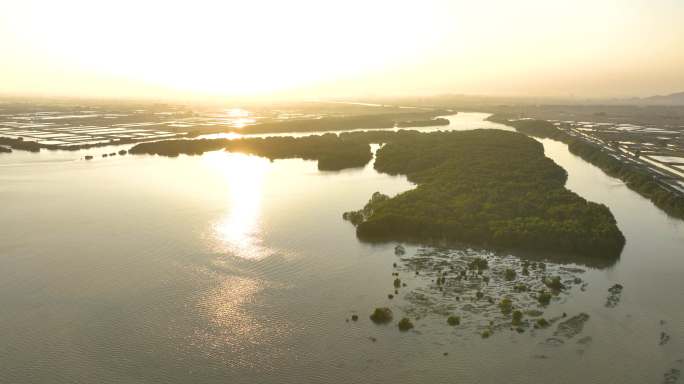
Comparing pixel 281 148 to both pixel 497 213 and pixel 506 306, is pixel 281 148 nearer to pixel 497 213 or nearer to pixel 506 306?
pixel 497 213

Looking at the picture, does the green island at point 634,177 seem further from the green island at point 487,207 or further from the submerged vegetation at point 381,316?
the submerged vegetation at point 381,316

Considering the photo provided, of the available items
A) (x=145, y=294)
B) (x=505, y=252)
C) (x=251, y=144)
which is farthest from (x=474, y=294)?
(x=251, y=144)

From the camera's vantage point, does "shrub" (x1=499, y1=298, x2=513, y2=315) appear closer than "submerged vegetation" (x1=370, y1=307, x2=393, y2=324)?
No

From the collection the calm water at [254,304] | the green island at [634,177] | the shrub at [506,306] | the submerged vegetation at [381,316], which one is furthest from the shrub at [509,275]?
the green island at [634,177]

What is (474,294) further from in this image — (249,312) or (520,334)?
(249,312)

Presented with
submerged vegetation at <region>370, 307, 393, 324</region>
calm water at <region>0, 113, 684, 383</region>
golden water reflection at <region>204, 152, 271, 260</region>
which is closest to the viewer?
calm water at <region>0, 113, 684, 383</region>

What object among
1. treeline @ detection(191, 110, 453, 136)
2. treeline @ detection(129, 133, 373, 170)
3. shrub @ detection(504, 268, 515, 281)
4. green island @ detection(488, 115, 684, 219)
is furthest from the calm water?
treeline @ detection(191, 110, 453, 136)

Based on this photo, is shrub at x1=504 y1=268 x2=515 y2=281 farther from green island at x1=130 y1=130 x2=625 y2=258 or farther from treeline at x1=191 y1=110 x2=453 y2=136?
treeline at x1=191 y1=110 x2=453 y2=136
